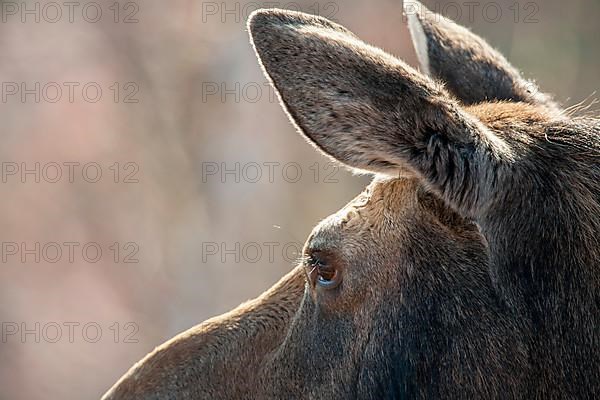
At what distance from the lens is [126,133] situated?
12500mm

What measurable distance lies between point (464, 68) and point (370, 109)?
108cm

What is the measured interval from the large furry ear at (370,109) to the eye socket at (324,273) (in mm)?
378

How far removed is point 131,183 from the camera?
40.9ft

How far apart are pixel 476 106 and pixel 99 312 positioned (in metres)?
8.85

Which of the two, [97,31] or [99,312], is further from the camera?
[97,31]

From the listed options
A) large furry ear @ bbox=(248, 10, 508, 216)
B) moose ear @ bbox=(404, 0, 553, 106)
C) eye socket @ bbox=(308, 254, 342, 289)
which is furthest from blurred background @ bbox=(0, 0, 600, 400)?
large furry ear @ bbox=(248, 10, 508, 216)

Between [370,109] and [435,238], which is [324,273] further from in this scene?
[370,109]

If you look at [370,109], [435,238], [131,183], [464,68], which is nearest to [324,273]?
[435,238]

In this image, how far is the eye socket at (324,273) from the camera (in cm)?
338

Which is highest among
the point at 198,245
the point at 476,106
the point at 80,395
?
the point at 476,106

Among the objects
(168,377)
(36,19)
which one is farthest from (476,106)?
(36,19)

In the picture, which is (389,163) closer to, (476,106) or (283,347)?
(476,106)

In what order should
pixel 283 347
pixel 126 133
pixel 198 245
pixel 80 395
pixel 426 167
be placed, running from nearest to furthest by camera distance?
pixel 426 167 → pixel 283 347 → pixel 80 395 → pixel 198 245 → pixel 126 133

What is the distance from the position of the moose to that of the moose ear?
492 millimetres
